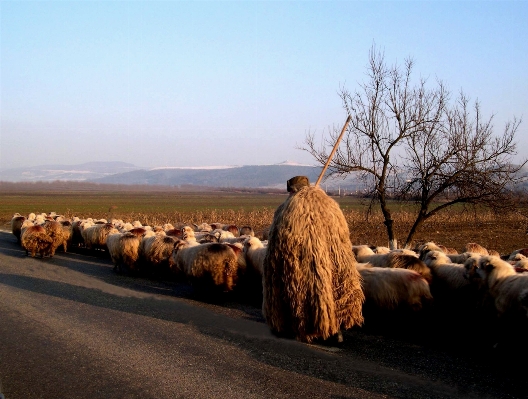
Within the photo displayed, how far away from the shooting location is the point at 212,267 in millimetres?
11766

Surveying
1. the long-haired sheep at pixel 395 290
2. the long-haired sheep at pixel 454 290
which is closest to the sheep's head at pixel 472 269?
the long-haired sheep at pixel 454 290

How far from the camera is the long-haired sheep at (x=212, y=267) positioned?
11.7m

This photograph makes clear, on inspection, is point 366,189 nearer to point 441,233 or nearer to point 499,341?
point 499,341

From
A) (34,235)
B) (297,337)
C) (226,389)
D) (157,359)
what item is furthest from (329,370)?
(34,235)

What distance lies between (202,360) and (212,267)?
467 centimetres

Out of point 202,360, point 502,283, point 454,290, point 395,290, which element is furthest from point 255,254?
point 502,283

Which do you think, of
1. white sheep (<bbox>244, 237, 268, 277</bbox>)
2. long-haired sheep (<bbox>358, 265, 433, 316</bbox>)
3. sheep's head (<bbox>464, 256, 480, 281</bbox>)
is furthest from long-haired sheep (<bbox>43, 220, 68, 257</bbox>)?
sheep's head (<bbox>464, 256, 480, 281</bbox>)

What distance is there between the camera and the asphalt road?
6059 millimetres

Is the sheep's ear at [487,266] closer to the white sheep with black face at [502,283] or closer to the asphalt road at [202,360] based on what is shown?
the white sheep with black face at [502,283]

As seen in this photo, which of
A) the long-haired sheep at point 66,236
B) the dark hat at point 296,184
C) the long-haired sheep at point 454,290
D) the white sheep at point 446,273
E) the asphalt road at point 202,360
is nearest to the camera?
the asphalt road at point 202,360

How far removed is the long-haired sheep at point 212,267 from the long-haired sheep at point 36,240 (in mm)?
9495

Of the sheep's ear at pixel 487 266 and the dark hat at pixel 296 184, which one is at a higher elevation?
the dark hat at pixel 296 184

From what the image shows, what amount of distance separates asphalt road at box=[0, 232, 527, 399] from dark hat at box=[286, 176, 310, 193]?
2.32 m

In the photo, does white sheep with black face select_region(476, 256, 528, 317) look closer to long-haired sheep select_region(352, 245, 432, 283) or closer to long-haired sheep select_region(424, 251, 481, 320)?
long-haired sheep select_region(424, 251, 481, 320)
